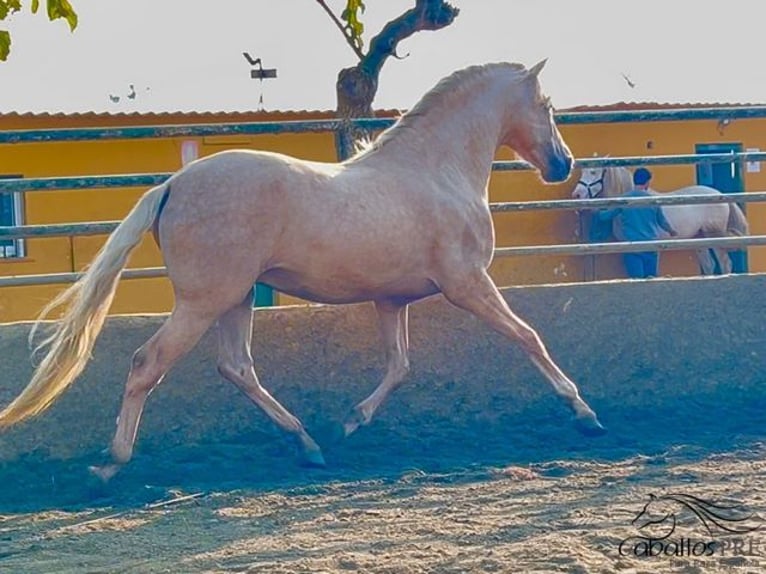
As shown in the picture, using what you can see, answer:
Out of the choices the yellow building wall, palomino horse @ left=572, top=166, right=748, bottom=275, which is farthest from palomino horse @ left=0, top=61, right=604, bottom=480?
palomino horse @ left=572, top=166, right=748, bottom=275

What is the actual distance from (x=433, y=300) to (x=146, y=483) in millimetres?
2267

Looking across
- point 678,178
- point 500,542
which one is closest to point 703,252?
point 678,178

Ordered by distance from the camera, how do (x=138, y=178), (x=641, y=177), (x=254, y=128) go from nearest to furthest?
(x=138, y=178) → (x=254, y=128) → (x=641, y=177)

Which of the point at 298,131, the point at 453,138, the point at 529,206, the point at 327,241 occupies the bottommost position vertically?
the point at 327,241

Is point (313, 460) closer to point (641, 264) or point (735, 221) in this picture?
point (641, 264)

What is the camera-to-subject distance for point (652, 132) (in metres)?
16.9

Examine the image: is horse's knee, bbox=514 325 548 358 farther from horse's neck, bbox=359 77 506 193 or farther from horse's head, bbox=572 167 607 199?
horse's head, bbox=572 167 607 199

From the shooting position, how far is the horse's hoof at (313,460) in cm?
621

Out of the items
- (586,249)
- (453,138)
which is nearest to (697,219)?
(586,249)

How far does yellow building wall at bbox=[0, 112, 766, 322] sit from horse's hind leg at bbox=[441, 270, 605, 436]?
640cm

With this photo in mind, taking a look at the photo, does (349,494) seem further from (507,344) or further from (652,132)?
(652,132)


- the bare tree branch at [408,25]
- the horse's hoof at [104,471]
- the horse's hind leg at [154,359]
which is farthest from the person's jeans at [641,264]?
the horse's hoof at [104,471]

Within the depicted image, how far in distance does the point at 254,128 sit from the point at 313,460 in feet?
7.19

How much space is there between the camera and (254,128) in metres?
7.41
